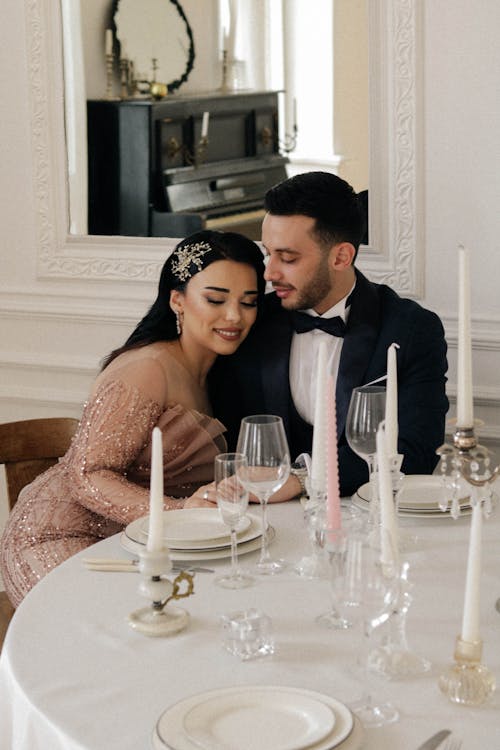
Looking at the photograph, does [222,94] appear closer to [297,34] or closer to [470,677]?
[297,34]

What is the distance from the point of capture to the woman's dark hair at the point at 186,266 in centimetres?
273

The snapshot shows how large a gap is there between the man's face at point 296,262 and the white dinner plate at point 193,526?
825 millimetres

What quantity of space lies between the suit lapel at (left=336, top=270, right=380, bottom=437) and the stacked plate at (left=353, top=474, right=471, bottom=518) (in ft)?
1.55

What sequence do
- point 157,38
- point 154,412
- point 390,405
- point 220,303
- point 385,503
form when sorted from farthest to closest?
point 157,38 < point 220,303 < point 154,412 < point 390,405 < point 385,503

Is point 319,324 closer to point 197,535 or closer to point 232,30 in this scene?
point 197,535

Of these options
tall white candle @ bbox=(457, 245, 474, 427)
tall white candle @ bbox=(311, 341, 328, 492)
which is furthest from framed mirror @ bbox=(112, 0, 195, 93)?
tall white candle @ bbox=(457, 245, 474, 427)

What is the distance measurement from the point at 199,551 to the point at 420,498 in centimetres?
48

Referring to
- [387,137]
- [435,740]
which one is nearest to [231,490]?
[435,740]

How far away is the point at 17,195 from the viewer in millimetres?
A: 3775

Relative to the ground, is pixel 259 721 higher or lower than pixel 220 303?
lower

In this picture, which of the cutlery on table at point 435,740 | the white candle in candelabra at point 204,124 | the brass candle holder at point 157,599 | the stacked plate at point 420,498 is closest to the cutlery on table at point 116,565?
the brass candle holder at point 157,599

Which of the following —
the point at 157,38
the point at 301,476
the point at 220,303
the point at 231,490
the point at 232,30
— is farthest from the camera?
the point at 157,38

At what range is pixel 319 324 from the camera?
9.12 ft

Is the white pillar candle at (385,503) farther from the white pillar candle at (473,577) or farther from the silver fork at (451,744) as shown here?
the silver fork at (451,744)
